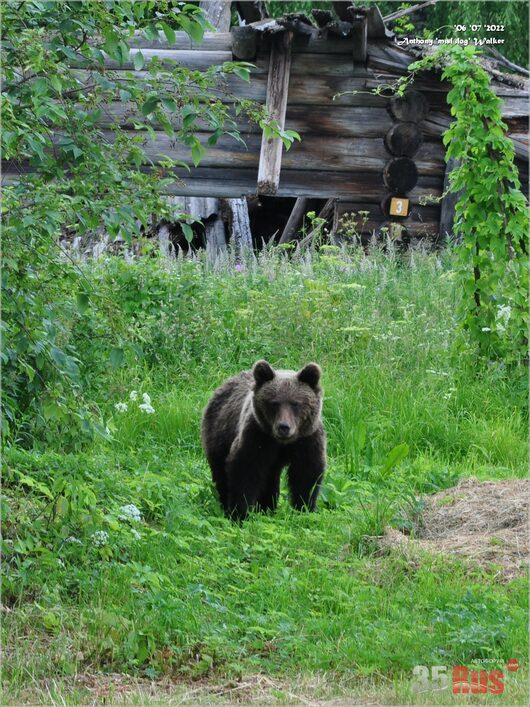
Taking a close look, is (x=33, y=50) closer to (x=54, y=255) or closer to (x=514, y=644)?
(x=54, y=255)

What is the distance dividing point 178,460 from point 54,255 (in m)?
3.21

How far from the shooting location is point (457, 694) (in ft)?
14.7

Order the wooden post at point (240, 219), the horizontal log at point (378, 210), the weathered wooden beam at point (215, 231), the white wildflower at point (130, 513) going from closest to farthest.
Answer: the white wildflower at point (130, 513) → the horizontal log at point (378, 210) → the wooden post at point (240, 219) → the weathered wooden beam at point (215, 231)

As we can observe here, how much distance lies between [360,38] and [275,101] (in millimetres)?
1490

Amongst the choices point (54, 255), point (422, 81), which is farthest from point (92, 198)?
point (422, 81)

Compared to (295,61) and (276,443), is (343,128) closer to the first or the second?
(295,61)

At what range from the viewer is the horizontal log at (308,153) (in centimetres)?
1458

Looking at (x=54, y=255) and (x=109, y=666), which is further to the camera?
(x=54, y=255)

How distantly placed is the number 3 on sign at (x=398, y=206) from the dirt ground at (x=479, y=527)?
7.95 meters

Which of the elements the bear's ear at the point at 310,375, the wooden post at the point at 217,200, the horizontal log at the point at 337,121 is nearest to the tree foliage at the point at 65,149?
the bear's ear at the point at 310,375

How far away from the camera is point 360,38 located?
46.9 ft

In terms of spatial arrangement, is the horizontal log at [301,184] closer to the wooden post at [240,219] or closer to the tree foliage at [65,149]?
the wooden post at [240,219]

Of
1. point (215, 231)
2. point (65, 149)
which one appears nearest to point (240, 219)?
point (215, 231)

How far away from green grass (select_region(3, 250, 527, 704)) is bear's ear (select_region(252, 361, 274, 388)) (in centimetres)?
86
